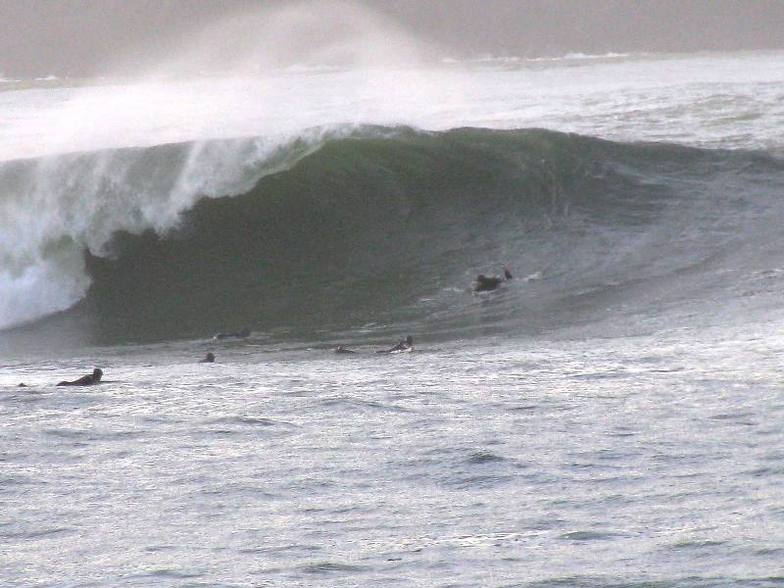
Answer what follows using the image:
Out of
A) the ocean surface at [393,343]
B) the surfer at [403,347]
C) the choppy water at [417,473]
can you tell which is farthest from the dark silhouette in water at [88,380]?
the surfer at [403,347]

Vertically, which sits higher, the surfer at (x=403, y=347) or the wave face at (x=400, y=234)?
the wave face at (x=400, y=234)

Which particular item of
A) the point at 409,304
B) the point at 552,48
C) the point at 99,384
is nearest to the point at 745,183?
the point at 409,304

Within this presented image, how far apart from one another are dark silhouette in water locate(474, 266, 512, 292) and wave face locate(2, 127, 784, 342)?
0.16 m

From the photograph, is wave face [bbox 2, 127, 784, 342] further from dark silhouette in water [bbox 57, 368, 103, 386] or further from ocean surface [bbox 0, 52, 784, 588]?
dark silhouette in water [bbox 57, 368, 103, 386]

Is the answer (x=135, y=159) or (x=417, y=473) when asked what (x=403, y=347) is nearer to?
(x=417, y=473)

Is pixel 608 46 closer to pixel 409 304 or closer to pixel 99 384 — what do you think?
pixel 409 304

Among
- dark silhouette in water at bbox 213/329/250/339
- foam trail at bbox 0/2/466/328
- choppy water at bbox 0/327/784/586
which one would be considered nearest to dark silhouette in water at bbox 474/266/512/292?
dark silhouette in water at bbox 213/329/250/339

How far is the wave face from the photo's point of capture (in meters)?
16.1

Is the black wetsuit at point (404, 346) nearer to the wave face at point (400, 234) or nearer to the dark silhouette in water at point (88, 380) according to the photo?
the wave face at point (400, 234)

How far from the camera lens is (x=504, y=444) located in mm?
9195

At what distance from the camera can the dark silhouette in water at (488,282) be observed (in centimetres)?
1669

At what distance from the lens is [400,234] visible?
2003 cm

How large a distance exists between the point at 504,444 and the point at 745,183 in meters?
13.4

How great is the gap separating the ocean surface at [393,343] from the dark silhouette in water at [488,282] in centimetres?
26
